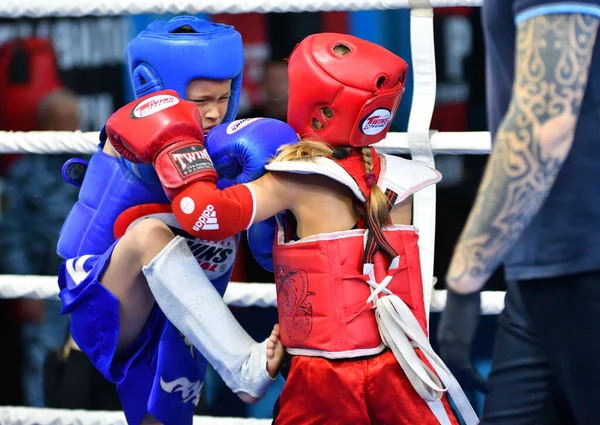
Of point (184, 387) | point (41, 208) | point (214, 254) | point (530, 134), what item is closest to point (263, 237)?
point (214, 254)

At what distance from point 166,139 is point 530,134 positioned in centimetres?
63

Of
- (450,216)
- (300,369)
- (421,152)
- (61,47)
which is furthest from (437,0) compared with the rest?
(61,47)

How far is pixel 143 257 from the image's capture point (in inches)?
60.7

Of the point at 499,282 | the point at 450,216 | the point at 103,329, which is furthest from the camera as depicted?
the point at 499,282

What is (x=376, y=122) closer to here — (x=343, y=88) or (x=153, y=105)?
(x=343, y=88)

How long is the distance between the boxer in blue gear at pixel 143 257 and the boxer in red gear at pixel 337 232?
0.16 metres

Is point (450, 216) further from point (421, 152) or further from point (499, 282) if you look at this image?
point (421, 152)

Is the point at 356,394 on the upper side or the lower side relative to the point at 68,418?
upper

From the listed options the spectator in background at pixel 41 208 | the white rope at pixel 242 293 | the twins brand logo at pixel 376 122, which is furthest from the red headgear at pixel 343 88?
the spectator in background at pixel 41 208

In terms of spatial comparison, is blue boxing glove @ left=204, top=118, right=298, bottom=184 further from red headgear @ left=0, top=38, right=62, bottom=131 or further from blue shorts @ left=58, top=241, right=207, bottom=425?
red headgear @ left=0, top=38, right=62, bottom=131

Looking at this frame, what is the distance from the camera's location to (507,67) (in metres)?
1.10

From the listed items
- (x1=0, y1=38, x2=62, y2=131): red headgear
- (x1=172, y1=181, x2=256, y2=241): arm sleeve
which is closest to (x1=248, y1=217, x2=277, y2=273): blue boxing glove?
(x1=172, y1=181, x2=256, y2=241): arm sleeve

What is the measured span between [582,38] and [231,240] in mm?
856

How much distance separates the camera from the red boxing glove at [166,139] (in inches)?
55.5
